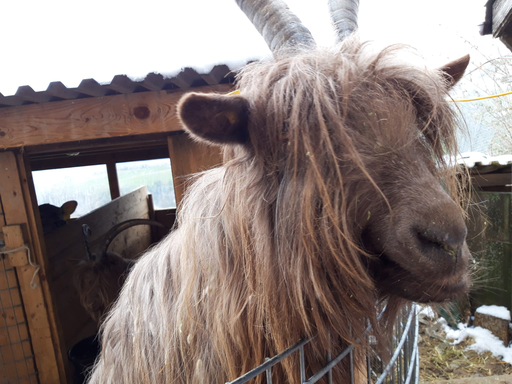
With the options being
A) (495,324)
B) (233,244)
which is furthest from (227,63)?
(495,324)

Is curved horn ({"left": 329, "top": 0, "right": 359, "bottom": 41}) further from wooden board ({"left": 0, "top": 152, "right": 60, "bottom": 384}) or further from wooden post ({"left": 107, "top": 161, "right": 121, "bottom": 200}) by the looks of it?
wooden post ({"left": 107, "top": 161, "right": 121, "bottom": 200})

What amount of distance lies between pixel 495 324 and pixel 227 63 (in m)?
5.13

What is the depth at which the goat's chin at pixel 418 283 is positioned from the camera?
1034mm

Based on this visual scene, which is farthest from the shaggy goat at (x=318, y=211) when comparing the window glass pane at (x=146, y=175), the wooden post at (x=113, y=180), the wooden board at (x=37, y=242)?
the window glass pane at (x=146, y=175)

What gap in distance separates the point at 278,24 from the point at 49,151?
3667mm

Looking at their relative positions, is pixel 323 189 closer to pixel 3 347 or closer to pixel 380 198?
pixel 380 198

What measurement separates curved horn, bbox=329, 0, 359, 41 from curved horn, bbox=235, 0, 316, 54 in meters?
0.25

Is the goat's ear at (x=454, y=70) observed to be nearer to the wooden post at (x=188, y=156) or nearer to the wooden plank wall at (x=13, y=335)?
the wooden post at (x=188, y=156)

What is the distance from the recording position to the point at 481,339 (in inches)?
177

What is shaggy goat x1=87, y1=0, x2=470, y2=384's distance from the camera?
3.41ft

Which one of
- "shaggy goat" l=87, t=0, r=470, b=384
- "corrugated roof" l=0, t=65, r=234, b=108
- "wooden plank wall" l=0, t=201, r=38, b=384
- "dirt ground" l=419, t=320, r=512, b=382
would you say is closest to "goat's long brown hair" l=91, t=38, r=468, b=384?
"shaggy goat" l=87, t=0, r=470, b=384

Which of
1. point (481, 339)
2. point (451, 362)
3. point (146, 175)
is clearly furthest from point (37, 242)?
point (481, 339)

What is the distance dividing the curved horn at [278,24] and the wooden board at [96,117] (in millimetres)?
953

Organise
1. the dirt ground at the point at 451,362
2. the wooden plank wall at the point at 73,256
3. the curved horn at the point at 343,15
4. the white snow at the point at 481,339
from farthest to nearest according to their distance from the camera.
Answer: the wooden plank wall at the point at 73,256, the white snow at the point at 481,339, the dirt ground at the point at 451,362, the curved horn at the point at 343,15
